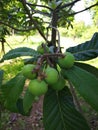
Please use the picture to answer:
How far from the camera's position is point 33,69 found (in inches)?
33.5

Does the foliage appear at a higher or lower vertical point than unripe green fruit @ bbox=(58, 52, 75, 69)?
lower

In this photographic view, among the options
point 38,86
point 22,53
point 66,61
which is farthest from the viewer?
point 22,53

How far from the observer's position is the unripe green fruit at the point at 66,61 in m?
0.93

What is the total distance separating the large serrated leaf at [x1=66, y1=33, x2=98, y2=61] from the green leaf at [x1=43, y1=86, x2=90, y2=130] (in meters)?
0.16

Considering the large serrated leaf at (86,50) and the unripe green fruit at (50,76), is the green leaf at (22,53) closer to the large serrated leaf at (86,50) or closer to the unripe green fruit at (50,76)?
the large serrated leaf at (86,50)

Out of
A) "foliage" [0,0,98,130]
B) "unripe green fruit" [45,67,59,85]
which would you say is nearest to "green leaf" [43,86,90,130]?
"foliage" [0,0,98,130]

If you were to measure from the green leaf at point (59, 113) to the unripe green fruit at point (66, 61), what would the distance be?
181 mm

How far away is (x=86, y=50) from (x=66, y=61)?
337 millimetres

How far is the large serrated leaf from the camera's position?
1208 mm

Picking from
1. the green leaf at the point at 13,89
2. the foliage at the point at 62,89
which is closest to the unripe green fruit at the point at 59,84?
the foliage at the point at 62,89

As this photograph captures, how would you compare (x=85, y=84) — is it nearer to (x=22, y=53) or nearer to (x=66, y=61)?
(x=66, y=61)

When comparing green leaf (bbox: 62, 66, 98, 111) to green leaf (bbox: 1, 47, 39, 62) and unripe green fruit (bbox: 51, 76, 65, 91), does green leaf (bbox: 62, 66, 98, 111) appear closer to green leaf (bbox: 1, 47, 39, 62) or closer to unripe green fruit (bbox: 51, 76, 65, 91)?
unripe green fruit (bbox: 51, 76, 65, 91)

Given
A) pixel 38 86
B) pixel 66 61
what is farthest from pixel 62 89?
pixel 38 86

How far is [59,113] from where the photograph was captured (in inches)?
44.1
